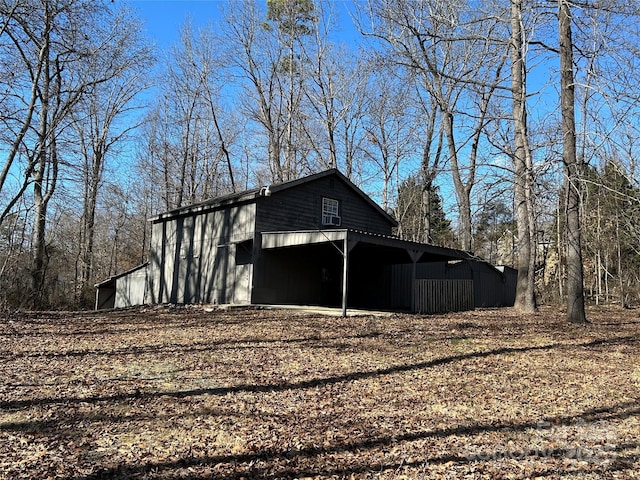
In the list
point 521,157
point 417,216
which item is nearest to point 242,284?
point 521,157

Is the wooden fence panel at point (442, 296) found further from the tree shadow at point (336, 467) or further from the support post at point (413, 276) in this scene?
the tree shadow at point (336, 467)

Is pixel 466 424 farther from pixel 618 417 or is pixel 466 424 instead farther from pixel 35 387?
pixel 35 387

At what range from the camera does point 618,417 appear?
5.10m

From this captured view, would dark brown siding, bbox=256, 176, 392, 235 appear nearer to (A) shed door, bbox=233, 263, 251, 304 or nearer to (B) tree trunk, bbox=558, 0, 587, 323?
(A) shed door, bbox=233, 263, 251, 304

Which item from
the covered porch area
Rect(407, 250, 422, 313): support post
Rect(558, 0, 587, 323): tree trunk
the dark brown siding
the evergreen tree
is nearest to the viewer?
Rect(558, 0, 587, 323): tree trunk

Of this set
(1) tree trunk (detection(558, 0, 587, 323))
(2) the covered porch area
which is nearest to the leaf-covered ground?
(1) tree trunk (detection(558, 0, 587, 323))

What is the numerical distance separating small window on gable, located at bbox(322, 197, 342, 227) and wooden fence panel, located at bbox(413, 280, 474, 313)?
4598 millimetres

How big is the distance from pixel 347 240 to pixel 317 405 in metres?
8.27

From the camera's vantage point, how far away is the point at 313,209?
18438 millimetres

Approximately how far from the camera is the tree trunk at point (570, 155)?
10969 millimetres

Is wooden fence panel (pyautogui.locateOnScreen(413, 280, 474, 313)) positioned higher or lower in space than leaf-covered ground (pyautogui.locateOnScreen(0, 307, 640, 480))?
higher

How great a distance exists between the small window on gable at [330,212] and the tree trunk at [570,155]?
31.0 ft

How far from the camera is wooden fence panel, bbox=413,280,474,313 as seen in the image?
1612 cm

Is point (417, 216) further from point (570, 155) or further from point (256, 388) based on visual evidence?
point (256, 388)
